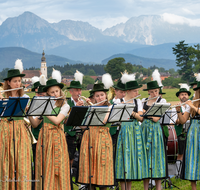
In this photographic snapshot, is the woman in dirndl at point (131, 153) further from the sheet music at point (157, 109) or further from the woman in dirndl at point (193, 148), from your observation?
the woman in dirndl at point (193, 148)

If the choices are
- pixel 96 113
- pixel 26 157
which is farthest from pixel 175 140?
pixel 26 157

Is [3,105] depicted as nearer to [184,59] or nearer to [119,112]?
[119,112]

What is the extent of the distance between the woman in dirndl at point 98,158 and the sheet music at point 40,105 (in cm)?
94

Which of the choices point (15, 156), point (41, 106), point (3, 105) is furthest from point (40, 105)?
point (15, 156)

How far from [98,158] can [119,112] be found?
0.93m

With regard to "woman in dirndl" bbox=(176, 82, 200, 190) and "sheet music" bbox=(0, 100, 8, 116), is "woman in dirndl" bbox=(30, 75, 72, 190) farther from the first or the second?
"woman in dirndl" bbox=(176, 82, 200, 190)

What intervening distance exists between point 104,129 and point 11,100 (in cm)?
177

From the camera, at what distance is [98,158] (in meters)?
5.28

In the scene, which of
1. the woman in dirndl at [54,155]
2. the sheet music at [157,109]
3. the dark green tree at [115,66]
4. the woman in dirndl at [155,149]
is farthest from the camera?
the dark green tree at [115,66]

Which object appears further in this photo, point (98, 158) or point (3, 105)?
point (98, 158)

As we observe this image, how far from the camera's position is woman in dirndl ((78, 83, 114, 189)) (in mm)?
5285

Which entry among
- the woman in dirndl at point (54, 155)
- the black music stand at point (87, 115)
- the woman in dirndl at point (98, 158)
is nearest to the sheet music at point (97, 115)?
the black music stand at point (87, 115)

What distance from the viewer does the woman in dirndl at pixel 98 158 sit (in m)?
5.29

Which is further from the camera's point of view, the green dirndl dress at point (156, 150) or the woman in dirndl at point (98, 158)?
the green dirndl dress at point (156, 150)
